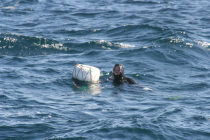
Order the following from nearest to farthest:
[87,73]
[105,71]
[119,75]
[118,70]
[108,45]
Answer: [87,73] → [118,70] → [119,75] → [105,71] → [108,45]

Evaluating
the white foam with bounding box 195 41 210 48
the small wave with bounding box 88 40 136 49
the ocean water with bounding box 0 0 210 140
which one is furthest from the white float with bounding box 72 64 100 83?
the white foam with bounding box 195 41 210 48

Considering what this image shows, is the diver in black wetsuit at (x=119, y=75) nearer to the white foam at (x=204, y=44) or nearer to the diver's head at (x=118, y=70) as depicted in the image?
the diver's head at (x=118, y=70)

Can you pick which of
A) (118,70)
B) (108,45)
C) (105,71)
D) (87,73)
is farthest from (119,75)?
(108,45)

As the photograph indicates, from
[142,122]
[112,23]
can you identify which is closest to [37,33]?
[112,23]

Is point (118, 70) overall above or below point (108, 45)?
below

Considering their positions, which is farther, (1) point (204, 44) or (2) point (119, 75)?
(1) point (204, 44)

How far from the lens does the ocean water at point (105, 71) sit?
791 cm

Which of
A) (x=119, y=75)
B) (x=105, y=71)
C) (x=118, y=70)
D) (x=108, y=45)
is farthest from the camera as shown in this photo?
(x=108, y=45)

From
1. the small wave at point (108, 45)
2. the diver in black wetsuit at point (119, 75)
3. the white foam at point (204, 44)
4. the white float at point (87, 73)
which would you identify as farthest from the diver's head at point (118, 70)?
the white foam at point (204, 44)

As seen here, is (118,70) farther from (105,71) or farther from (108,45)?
(108,45)

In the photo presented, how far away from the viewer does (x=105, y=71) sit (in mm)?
14055

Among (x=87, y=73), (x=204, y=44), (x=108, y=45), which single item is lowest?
(x=87, y=73)

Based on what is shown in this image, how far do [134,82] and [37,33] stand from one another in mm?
10686

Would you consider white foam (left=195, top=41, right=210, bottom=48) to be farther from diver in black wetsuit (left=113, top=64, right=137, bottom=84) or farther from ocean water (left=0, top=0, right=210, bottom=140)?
diver in black wetsuit (left=113, top=64, right=137, bottom=84)
